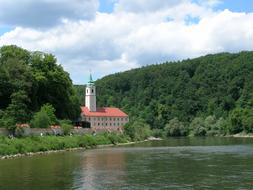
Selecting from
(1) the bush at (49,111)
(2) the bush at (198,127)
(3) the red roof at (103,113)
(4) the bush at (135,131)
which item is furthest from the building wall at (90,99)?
(1) the bush at (49,111)

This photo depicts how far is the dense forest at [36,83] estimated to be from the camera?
3423 inches

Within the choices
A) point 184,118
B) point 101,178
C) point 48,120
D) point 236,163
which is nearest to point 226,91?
point 184,118

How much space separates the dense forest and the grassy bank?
565cm

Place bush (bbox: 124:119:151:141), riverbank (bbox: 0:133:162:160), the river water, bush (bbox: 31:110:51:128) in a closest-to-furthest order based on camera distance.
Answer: the river water, riverbank (bbox: 0:133:162:160), bush (bbox: 31:110:51:128), bush (bbox: 124:119:151:141)

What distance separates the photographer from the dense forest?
86938 millimetres

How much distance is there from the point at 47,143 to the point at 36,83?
2243 cm

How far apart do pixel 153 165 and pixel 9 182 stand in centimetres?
1597

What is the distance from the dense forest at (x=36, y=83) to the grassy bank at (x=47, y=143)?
18.5 feet

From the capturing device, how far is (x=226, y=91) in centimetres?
19188

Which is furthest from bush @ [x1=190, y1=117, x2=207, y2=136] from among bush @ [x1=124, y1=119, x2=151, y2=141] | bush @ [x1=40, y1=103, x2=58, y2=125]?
bush @ [x1=40, y1=103, x2=58, y2=125]

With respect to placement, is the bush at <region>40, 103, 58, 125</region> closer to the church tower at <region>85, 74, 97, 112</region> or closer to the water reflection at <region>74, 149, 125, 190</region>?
the water reflection at <region>74, 149, 125, 190</region>

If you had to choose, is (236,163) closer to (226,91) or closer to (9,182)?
(9,182)

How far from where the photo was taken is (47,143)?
73625mm

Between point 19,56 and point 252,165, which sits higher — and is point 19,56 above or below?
above
